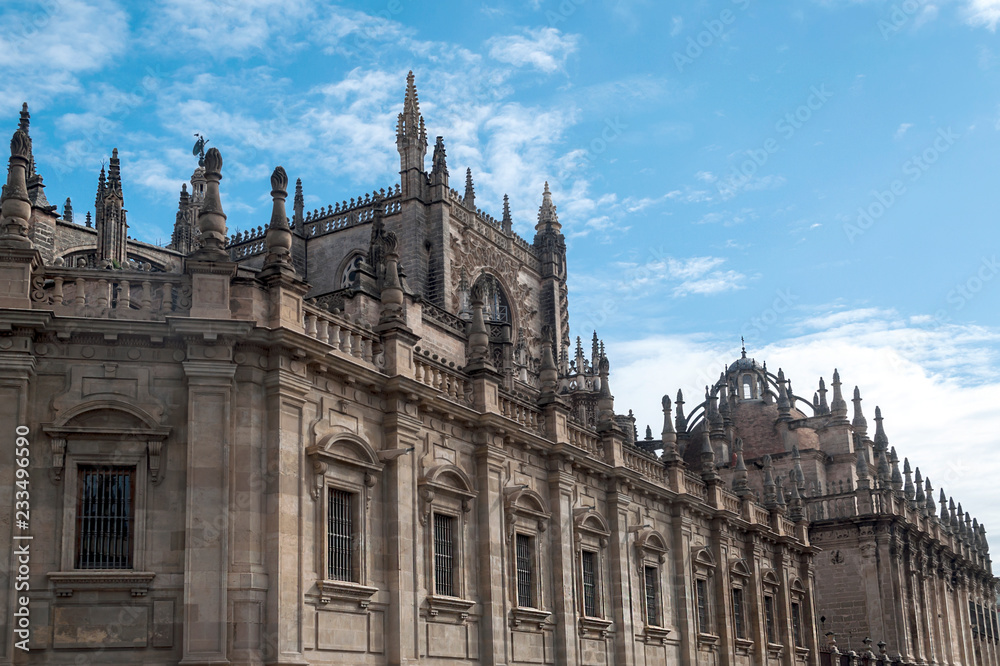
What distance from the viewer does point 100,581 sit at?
56.6 ft

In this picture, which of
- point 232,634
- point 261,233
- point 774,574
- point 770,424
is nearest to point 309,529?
point 232,634

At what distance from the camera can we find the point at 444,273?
5338 cm

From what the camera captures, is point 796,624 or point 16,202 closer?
point 16,202

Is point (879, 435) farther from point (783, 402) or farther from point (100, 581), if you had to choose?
point (100, 581)

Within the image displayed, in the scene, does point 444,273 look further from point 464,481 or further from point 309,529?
point 309,529

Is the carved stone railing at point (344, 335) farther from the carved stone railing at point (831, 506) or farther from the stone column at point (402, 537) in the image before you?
the carved stone railing at point (831, 506)

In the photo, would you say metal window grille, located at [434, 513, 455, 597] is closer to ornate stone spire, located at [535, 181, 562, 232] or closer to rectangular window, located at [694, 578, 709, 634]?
rectangular window, located at [694, 578, 709, 634]

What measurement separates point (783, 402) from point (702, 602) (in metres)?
30.7

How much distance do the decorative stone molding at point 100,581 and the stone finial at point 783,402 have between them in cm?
5030

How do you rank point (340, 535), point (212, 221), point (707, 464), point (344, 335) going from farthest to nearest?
1. point (707, 464)
2. point (344, 335)
3. point (340, 535)
4. point (212, 221)

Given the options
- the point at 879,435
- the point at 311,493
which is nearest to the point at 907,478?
the point at 879,435

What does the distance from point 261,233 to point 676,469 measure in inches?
1144

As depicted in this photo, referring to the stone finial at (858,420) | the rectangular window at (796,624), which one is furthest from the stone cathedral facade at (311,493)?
the stone finial at (858,420)

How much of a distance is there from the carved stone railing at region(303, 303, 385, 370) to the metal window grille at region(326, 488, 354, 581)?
8.40ft
